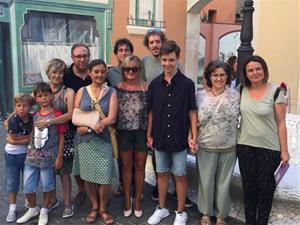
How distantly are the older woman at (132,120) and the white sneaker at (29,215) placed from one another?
899 mm

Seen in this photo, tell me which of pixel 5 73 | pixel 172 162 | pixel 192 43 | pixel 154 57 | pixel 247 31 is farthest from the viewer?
pixel 192 43

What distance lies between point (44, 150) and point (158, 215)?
4.09 ft

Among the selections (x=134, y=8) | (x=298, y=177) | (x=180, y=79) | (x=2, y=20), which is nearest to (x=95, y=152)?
(x=180, y=79)

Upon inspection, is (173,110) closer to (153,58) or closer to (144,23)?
(153,58)

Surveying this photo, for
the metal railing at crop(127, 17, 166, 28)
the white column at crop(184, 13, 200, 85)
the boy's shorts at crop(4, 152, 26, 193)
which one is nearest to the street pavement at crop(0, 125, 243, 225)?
the boy's shorts at crop(4, 152, 26, 193)

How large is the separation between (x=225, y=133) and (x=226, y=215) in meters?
0.82

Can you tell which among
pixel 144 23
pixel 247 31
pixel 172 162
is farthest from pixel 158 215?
pixel 144 23

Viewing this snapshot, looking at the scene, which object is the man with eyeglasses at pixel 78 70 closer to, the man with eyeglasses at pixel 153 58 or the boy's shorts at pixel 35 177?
the man with eyeglasses at pixel 153 58

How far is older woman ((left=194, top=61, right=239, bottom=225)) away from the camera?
10.5 ft

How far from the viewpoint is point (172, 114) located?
3.25 m

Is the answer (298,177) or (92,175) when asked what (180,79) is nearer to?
(92,175)

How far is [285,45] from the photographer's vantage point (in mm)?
7477

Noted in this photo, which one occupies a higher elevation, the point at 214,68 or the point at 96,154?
the point at 214,68

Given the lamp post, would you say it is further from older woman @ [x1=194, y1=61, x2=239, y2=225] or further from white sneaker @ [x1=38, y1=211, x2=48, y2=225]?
white sneaker @ [x1=38, y1=211, x2=48, y2=225]
